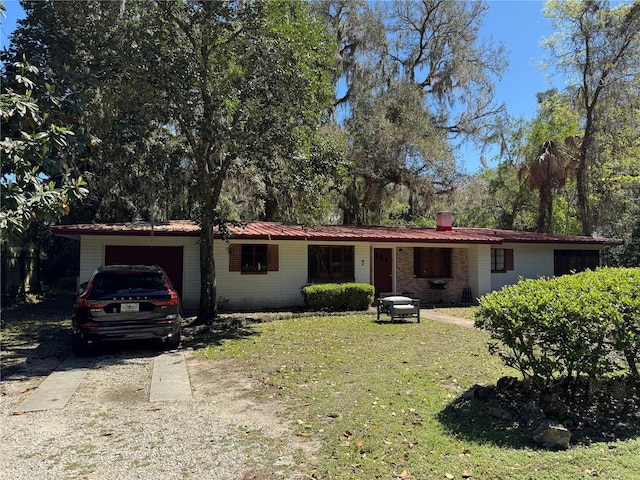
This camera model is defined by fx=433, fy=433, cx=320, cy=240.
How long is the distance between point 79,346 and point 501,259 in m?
16.4

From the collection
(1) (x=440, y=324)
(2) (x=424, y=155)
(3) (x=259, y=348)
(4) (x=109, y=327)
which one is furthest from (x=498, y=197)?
(4) (x=109, y=327)

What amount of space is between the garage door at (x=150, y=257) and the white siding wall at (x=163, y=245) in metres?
0.15

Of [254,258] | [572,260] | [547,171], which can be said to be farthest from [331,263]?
[547,171]

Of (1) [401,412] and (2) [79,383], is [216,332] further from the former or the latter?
(1) [401,412]

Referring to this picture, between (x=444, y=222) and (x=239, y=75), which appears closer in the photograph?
(x=239, y=75)

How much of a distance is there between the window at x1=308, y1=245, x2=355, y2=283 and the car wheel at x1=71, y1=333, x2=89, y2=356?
888cm

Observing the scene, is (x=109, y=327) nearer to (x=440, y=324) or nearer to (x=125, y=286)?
(x=125, y=286)

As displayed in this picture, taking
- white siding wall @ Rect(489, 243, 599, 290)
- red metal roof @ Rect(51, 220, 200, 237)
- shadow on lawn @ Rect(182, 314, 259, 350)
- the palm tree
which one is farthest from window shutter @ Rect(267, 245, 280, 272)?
the palm tree

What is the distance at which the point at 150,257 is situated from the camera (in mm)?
14344

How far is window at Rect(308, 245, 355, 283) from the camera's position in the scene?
1612 cm

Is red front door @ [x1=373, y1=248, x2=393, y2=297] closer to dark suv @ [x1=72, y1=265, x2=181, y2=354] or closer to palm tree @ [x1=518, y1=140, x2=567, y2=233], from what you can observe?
dark suv @ [x1=72, y1=265, x2=181, y2=354]

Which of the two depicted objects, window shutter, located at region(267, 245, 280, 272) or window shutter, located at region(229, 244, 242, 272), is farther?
window shutter, located at region(267, 245, 280, 272)

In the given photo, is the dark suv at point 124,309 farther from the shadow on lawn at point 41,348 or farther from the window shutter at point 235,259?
the window shutter at point 235,259

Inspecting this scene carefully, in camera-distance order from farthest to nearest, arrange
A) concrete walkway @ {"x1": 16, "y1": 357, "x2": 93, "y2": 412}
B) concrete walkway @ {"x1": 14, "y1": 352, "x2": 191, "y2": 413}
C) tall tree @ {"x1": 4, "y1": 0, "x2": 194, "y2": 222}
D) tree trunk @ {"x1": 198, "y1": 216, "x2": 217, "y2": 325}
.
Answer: tree trunk @ {"x1": 198, "y1": 216, "x2": 217, "y2": 325} < tall tree @ {"x1": 4, "y1": 0, "x2": 194, "y2": 222} < concrete walkway @ {"x1": 14, "y1": 352, "x2": 191, "y2": 413} < concrete walkway @ {"x1": 16, "y1": 357, "x2": 93, "y2": 412}
